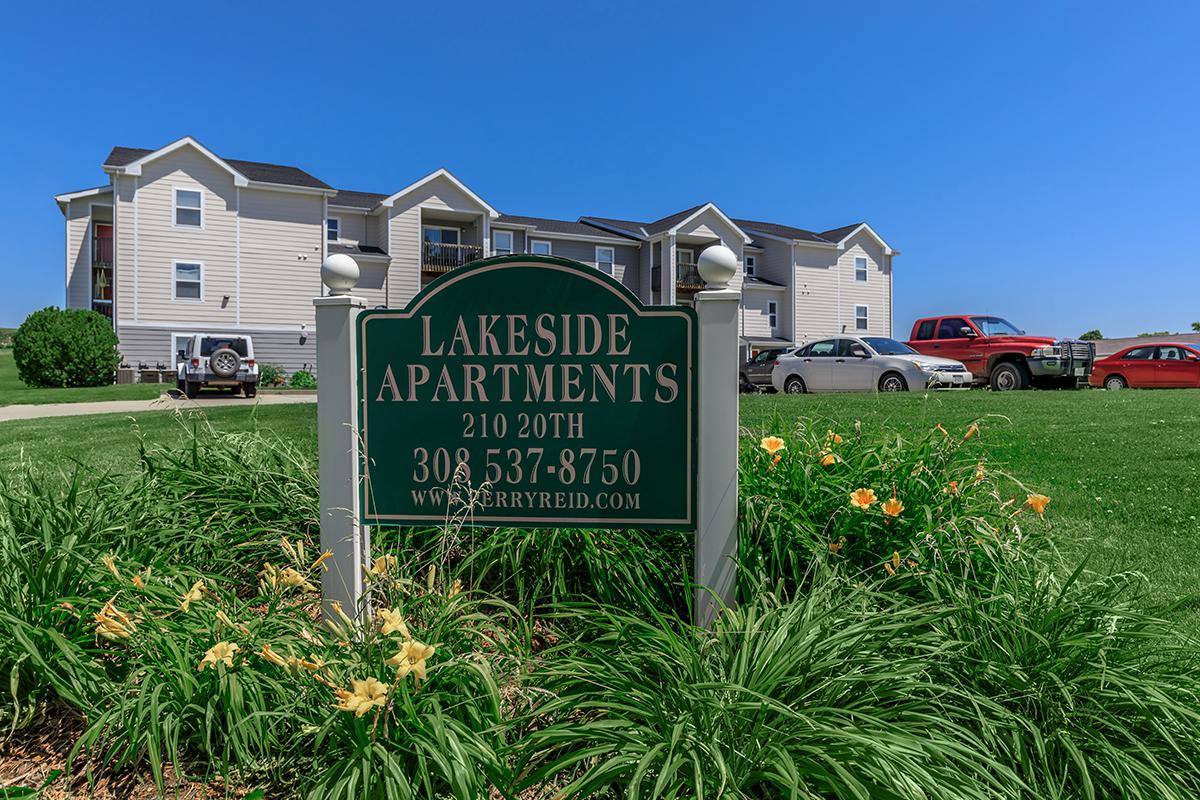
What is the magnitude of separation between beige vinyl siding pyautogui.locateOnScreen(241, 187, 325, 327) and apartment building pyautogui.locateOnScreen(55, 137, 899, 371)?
0.05 meters

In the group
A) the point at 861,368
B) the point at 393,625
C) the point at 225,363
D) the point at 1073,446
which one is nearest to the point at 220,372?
the point at 225,363

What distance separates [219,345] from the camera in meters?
23.2

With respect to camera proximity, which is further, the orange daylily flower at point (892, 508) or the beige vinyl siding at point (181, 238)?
the beige vinyl siding at point (181, 238)

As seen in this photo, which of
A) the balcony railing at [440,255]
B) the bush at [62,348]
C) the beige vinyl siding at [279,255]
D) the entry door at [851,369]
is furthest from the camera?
the balcony railing at [440,255]

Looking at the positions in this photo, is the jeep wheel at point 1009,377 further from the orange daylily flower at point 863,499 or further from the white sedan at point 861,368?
the orange daylily flower at point 863,499

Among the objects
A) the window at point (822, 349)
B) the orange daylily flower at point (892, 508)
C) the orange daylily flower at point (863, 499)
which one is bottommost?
the orange daylily flower at point (892, 508)

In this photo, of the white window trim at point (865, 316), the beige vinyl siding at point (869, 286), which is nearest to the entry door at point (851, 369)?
the beige vinyl siding at point (869, 286)

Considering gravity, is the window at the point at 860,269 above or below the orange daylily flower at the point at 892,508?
above

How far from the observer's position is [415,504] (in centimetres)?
307

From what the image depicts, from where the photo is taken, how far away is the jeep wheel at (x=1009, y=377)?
17625 mm

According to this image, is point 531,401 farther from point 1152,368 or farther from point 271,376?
point 271,376

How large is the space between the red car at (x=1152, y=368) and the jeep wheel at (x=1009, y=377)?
3925 mm

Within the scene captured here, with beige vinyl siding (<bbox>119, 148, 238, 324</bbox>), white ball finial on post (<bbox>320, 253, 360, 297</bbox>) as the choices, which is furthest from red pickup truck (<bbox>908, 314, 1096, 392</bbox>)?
beige vinyl siding (<bbox>119, 148, 238, 324</bbox>)

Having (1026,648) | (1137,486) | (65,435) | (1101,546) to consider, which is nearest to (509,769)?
(1026,648)
